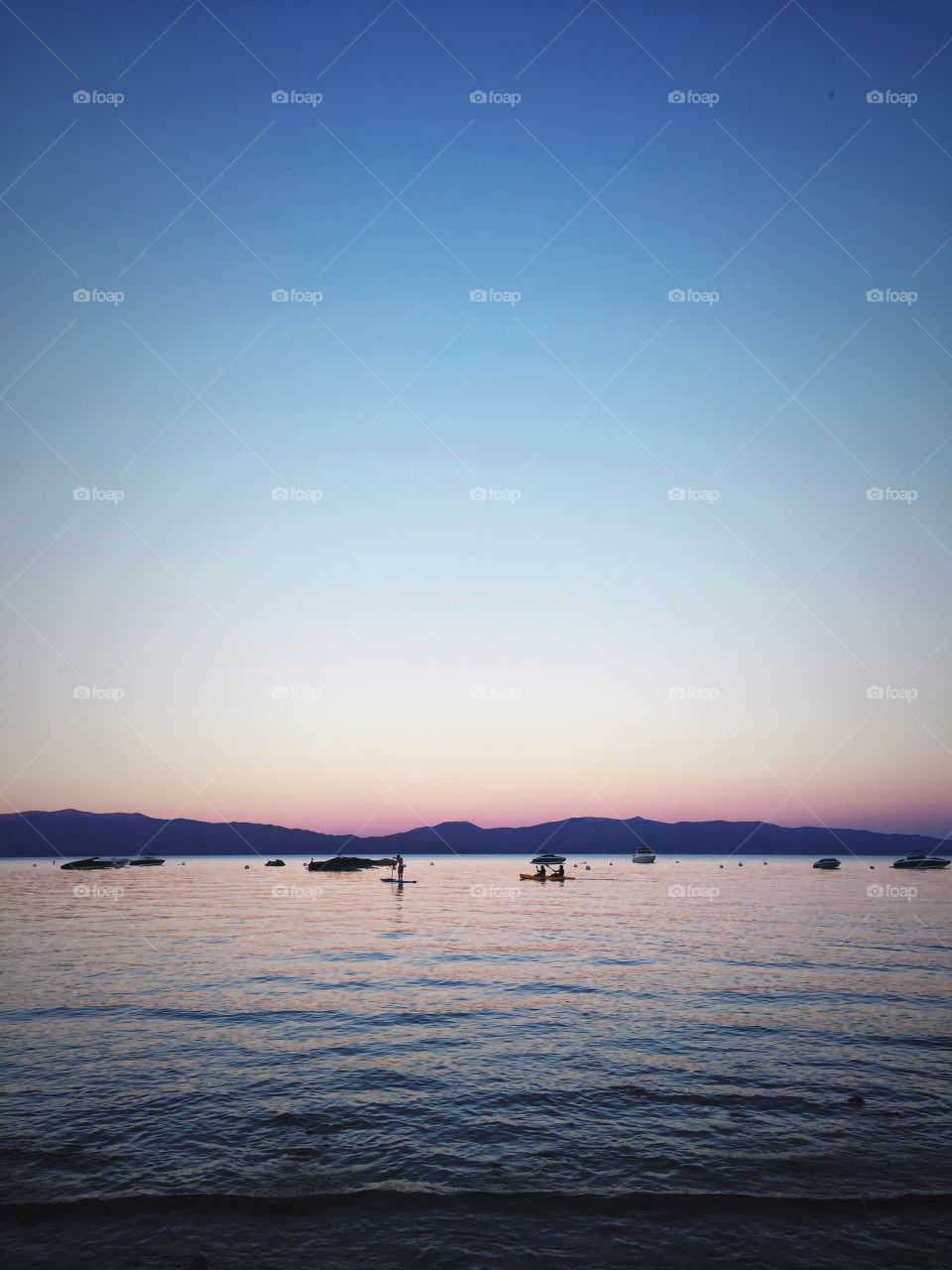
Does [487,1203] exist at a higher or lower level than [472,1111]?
higher

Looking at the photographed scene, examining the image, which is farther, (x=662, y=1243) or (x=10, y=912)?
(x=10, y=912)

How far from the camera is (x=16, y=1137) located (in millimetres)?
12516

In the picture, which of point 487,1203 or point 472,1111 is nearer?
point 487,1203

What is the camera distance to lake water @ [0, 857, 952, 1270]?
9586mm

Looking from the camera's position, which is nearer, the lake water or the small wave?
the lake water

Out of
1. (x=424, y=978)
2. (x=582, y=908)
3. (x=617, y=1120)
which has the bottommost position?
(x=582, y=908)

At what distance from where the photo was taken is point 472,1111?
13.9 meters

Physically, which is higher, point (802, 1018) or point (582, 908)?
point (802, 1018)

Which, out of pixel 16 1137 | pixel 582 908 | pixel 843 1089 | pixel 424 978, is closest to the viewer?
pixel 16 1137

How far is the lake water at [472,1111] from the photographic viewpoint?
9586mm

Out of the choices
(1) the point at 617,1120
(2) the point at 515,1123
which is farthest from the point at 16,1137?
(1) the point at 617,1120

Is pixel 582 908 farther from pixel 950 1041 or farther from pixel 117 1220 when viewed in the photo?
pixel 117 1220

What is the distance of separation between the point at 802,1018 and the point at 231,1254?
1896 cm

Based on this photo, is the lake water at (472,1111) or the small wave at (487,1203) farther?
the small wave at (487,1203)
